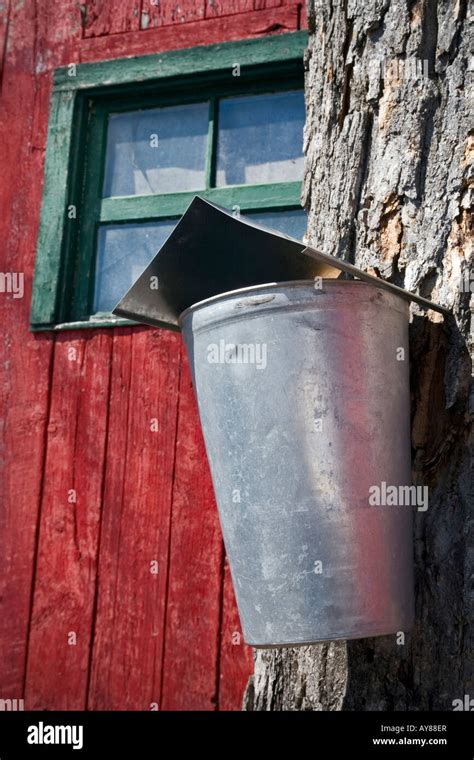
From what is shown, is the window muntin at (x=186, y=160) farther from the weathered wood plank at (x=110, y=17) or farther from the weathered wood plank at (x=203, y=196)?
the weathered wood plank at (x=110, y=17)

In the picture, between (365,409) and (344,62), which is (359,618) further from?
(344,62)

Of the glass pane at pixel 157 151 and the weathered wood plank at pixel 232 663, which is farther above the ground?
the glass pane at pixel 157 151

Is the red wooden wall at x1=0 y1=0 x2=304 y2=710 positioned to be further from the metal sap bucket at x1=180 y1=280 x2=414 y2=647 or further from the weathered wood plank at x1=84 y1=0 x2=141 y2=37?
the metal sap bucket at x1=180 y1=280 x2=414 y2=647

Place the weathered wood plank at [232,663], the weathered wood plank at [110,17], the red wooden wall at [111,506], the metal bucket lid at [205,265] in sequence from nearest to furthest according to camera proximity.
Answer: the metal bucket lid at [205,265] < the weathered wood plank at [232,663] < the red wooden wall at [111,506] < the weathered wood plank at [110,17]

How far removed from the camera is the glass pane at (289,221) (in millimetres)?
3326

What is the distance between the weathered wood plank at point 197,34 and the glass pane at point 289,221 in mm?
591

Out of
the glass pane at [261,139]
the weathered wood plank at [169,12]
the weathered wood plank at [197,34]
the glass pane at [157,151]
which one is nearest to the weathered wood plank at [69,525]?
the glass pane at [157,151]

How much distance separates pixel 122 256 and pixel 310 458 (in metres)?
2.04

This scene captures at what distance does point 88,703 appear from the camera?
316cm

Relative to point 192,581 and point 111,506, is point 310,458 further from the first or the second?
point 111,506

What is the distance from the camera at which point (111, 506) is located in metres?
3.30
